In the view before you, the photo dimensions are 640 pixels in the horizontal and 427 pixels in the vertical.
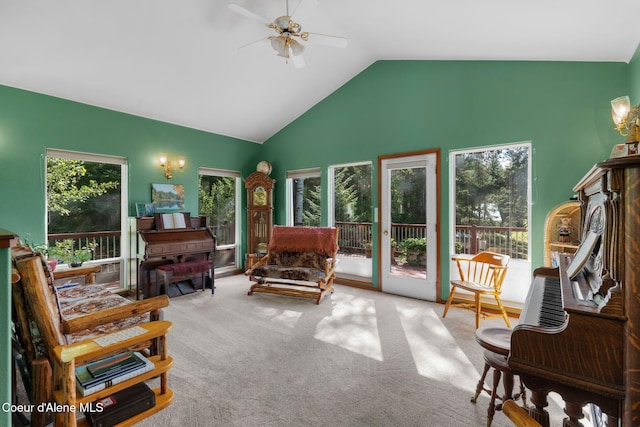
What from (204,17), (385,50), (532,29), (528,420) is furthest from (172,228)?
(532,29)

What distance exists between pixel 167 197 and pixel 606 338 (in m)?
5.03

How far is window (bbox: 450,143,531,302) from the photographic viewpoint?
11.4 ft

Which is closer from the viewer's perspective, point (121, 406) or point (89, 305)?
point (121, 406)

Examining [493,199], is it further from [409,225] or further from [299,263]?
[299,263]

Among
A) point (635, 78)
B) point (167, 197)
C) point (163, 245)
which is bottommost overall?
point (163, 245)

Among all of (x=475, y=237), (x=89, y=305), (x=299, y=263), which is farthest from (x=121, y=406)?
(x=475, y=237)

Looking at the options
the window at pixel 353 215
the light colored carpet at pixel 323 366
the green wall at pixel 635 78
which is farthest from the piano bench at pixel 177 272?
the green wall at pixel 635 78

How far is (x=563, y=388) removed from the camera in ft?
3.51

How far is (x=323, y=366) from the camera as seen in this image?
7.73ft

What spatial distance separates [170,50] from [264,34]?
3.65 ft

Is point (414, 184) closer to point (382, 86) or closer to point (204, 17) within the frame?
point (382, 86)

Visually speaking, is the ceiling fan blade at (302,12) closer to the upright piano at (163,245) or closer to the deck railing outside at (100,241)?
the upright piano at (163,245)

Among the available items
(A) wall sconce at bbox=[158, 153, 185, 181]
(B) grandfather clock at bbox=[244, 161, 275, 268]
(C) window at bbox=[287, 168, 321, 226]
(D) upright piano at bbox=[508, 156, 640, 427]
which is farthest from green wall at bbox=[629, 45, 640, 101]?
(A) wall sconce at bbox=[158, 153, 185, 181]

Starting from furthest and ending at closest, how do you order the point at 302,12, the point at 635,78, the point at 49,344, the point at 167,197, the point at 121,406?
1. the point at 167,197
2. the point at 302,12
3. the point at 635,78
4. the point at 121,406
5. the point at 49,344
